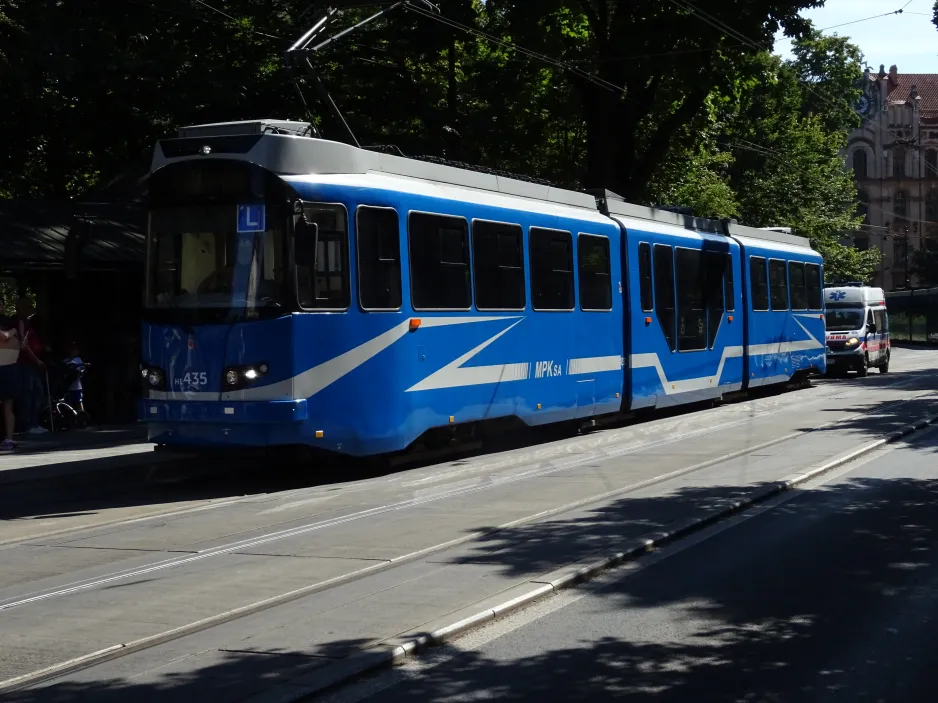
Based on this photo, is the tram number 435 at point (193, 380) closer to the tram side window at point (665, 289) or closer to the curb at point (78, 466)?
the curb at point (78, 466)

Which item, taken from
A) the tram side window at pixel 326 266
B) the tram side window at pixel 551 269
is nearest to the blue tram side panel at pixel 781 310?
the tram side window at pixel 551 269

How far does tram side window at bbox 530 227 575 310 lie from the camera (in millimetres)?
17484

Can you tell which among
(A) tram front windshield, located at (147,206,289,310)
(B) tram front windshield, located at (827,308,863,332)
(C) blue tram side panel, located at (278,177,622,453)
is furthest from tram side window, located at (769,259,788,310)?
(A) tram front windshield, located at (147,206,289,310)

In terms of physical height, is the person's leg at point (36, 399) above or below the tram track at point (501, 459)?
above

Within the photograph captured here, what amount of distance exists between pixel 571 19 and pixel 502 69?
249cm

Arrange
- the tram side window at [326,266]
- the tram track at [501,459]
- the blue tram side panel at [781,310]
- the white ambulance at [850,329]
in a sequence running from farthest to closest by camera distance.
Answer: the white ambulance at [850,329] → the blue tram side panel at [781,310] → the tram side window at [326,266] → the tram track at [501,459]

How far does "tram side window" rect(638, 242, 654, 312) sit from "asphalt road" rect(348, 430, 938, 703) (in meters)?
10.8

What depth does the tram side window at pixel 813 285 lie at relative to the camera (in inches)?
1197

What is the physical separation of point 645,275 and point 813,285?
36.1 feet

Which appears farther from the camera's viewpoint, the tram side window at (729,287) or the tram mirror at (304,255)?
the tram side window at (729,287)

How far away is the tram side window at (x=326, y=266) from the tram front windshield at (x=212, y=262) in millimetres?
241

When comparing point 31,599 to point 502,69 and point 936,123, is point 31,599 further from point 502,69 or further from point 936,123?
point 936,123

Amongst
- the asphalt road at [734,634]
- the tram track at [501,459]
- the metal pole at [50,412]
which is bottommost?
the asphalt road at [734,634]

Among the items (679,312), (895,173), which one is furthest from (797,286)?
(895,173)
